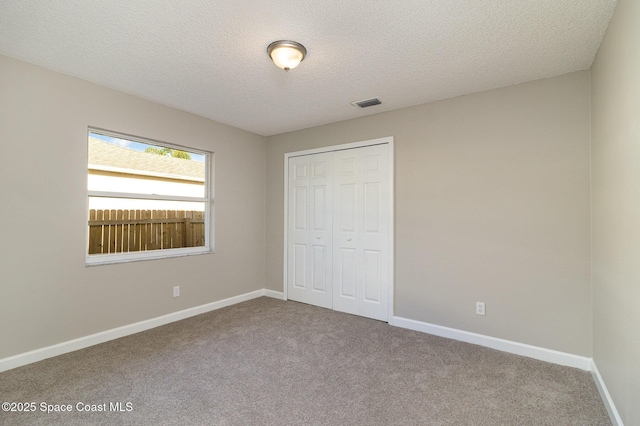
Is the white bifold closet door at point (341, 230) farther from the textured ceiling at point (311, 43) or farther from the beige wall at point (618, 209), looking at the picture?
the beige wall at point (618, 209)

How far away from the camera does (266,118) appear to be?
3.82 m

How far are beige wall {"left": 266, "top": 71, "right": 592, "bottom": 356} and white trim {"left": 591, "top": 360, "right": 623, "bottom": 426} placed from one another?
20 centimetres

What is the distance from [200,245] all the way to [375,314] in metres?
2.42

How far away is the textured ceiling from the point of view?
1.82 metres

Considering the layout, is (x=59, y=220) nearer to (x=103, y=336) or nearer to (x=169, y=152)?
(x=103, y=336)

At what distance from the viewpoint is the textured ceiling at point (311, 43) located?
1817mm

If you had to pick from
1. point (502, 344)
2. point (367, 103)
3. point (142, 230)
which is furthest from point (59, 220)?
point (502, 344)

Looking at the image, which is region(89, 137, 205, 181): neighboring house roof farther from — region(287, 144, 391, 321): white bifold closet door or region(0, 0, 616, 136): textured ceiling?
region(287, 144, 391, 321): white bifold closet door

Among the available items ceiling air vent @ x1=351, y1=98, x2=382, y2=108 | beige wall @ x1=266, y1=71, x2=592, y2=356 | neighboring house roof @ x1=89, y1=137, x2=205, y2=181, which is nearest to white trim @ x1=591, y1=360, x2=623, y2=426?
beige wall @ x1=266, y1=71, x2=592, y2=356

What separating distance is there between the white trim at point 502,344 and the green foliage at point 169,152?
10.6 ft

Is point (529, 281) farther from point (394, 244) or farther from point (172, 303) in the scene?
point (172, 303)

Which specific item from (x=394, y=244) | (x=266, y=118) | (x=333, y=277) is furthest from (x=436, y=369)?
(x=266, y=118)

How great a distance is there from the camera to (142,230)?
334 cm

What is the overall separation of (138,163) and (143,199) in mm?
403
